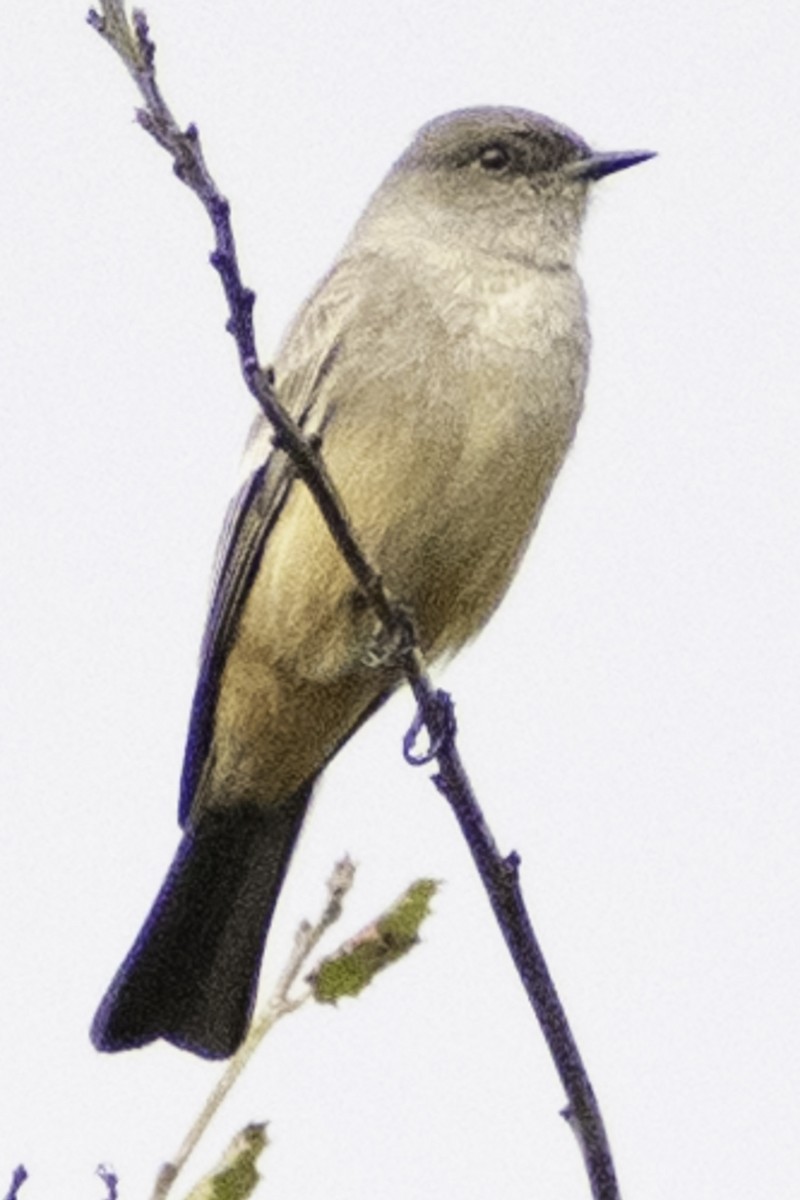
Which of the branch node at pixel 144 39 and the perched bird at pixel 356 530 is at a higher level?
the perched bird at pixel 356 530

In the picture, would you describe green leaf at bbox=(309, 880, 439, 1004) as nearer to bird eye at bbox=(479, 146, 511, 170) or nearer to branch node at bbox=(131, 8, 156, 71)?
branch node at bbox=(131, 8, 156, 71)

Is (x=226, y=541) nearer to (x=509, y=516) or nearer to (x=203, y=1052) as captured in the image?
(x=509, y=516)

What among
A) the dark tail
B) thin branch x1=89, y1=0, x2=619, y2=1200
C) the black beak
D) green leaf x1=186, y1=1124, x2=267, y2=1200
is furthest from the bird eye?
green leaf x1=186, y1=1124, x2=267, y2=1200

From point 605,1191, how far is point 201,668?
320 cm

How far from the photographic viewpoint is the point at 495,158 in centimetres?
714

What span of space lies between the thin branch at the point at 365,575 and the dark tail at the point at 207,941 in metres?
1.34

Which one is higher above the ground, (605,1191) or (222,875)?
(222,875)

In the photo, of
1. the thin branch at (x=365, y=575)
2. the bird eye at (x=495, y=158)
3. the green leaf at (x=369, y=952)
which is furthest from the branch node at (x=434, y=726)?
the bird eye at (x=495, y=158)

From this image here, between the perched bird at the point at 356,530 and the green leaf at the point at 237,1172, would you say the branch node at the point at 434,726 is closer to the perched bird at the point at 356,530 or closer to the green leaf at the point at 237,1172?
the perched bird at the point at 356,530

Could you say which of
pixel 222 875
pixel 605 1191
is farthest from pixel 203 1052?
pixel 605 1191

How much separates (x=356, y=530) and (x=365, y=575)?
0.97m

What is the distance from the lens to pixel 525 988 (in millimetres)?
3691

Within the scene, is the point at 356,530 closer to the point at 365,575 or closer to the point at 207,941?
the point at 365,575

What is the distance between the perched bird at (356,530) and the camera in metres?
5.78
